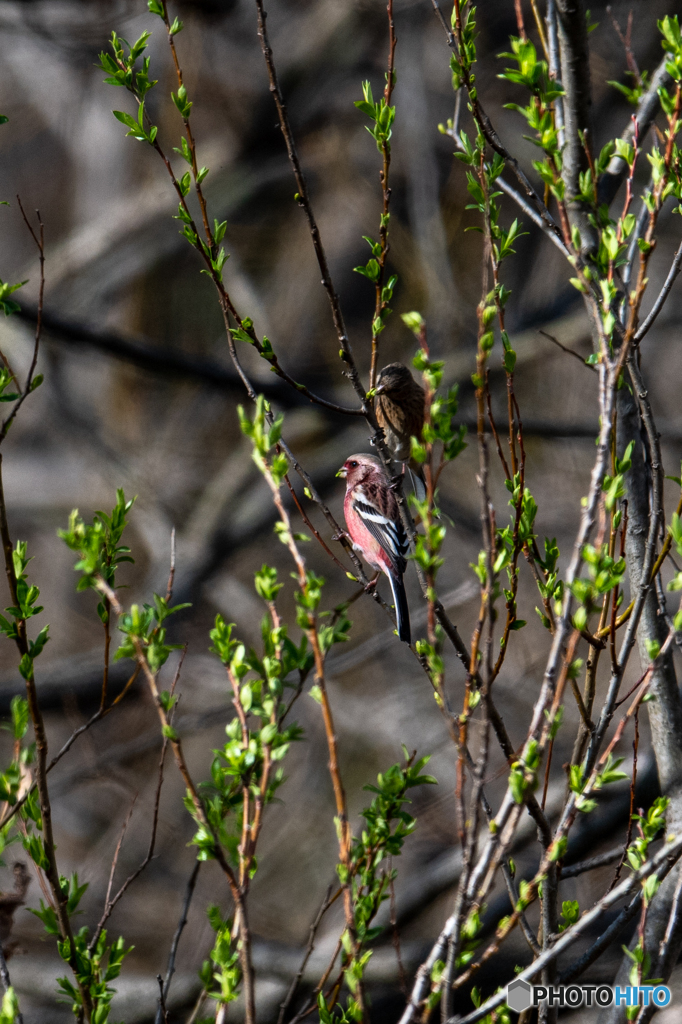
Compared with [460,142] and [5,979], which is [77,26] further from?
[5,979]

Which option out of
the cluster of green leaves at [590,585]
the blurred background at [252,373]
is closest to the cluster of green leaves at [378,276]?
the cluster of green leaves at [590,585]

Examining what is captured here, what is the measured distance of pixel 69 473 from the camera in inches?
252

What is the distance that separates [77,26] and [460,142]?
572 cm

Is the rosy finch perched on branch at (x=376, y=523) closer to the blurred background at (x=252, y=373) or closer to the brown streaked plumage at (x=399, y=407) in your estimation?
the brown streaked plumage at (x=399, y=407)

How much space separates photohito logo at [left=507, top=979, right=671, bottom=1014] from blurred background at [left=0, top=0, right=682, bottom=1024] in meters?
3.58

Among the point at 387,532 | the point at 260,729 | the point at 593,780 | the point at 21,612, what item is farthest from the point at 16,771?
the point at 387,532

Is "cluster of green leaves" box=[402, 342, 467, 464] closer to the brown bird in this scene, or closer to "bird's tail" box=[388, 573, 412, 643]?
"bird's tail" box=[388, 573, 412, 643]

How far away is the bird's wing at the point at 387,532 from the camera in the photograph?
9.41 ft

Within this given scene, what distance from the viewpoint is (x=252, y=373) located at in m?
5.79

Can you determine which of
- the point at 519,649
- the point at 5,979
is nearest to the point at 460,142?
the point at 5,979

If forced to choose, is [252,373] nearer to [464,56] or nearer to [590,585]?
[464,56]

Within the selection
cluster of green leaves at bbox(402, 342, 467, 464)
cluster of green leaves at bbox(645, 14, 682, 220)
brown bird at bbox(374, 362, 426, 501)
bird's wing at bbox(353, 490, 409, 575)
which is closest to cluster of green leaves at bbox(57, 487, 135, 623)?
cluster of green leaves at bbox(402, 342, 467, 464)

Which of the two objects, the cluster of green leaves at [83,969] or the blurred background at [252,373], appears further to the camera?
the blurred background at [252,373]

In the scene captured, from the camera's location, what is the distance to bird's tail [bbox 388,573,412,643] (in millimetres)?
2380
